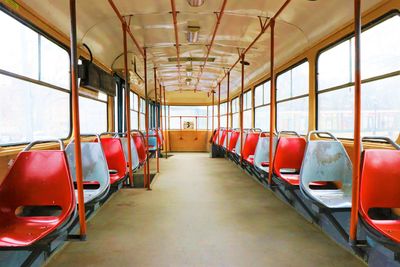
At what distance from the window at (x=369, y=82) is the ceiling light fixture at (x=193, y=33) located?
176 cm

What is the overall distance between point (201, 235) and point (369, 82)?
2.28 metres

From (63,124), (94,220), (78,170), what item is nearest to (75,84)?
(78,170)

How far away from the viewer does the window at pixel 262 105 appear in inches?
241

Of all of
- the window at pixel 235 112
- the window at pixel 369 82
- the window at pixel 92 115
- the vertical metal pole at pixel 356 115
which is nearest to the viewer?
the vertical metal pole at pixel 356 115

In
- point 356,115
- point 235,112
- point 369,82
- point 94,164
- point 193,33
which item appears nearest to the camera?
point 356,115

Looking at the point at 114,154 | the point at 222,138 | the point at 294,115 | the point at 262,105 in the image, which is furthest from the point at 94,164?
the point at 222,138

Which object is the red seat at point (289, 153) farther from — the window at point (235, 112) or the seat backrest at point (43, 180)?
the window at point (235, 112)

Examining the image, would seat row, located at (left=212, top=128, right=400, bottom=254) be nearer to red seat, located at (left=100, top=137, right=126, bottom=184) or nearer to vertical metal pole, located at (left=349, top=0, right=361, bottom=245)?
vertical metal pole, located at (left=349, top=0, right=361, bottom=245)

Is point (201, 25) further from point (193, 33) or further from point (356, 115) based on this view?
point (356, 115)

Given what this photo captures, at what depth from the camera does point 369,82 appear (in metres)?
2.77

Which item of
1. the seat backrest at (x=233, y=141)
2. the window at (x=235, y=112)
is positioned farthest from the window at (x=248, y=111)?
the window at (x=235, y=112)

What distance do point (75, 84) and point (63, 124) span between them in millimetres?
1704

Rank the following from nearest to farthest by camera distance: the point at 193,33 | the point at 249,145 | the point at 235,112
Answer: the point at 193,33 < the point at 249,145 < the point at 235,112

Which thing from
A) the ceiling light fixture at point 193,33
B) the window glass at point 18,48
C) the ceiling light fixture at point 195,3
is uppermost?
the ceiling light fixture at point 193,33
